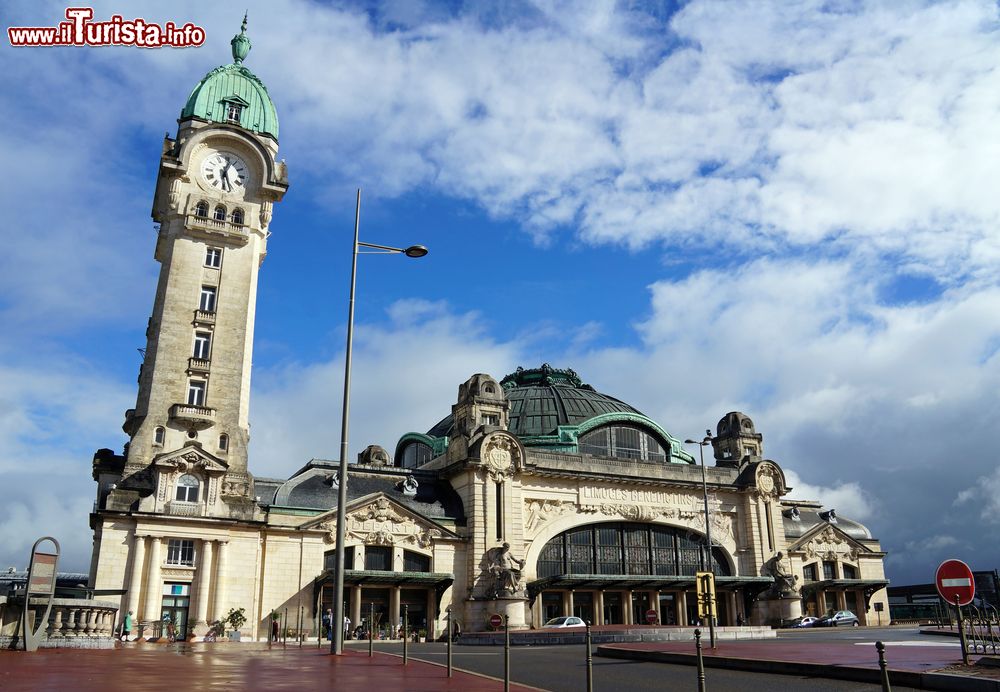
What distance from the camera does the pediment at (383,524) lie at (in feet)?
169

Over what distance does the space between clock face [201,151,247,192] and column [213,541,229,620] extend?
2360cm

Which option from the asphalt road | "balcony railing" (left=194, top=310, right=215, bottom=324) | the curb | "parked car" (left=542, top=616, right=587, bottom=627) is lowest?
the asphalt road

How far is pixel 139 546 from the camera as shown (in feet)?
148

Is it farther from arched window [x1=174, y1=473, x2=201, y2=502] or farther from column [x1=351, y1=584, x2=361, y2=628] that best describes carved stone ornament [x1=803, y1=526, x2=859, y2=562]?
arched window [x1=174, y1=473, x2=201, y2=502]

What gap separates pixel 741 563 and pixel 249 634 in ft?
124

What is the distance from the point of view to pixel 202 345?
52.1 metres

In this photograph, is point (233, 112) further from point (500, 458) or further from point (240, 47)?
point (500, 458)

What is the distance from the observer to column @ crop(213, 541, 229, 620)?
46197 mm

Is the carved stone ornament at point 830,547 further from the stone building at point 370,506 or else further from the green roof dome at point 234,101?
the green roof dome at point 234,101

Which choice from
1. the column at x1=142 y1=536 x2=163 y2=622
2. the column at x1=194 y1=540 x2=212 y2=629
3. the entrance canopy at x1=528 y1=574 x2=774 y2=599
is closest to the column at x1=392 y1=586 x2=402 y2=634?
the entrance canopy at x1=528 y1=574 x2=774 y2=599

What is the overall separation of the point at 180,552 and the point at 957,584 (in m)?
40.7

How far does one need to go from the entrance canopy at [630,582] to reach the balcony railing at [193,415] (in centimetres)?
2365

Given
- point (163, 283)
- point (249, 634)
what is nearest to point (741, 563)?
A: point (249, 634)

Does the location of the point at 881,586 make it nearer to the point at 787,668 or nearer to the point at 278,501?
the point at 278,501
